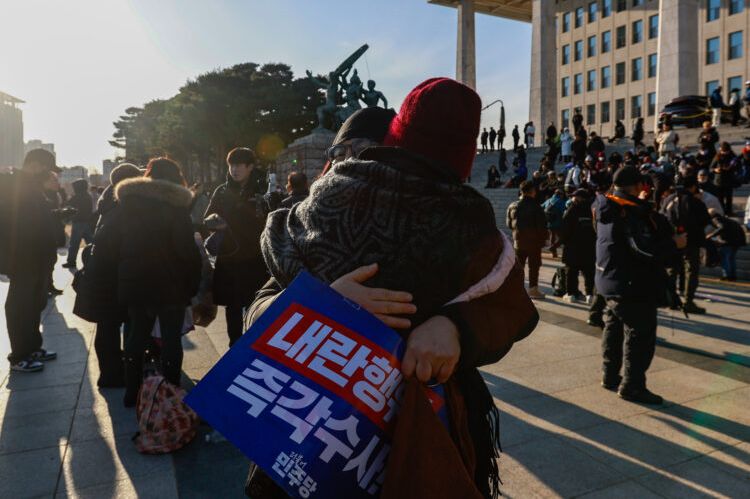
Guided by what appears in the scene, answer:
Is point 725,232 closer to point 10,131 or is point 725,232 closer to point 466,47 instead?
point 466,47

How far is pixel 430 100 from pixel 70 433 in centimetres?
379

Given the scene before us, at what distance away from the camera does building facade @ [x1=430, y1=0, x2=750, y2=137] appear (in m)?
36.6

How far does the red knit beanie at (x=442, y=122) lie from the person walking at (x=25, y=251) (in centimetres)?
500

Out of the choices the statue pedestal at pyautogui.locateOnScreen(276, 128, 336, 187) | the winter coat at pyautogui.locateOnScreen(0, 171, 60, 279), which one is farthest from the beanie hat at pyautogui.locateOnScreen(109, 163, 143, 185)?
the statue pedestal at pyautogui.locateOnScreen(276, 128, 336, 187)

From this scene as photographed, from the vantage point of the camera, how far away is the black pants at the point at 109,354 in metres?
4.83

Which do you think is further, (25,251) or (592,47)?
(592,47)

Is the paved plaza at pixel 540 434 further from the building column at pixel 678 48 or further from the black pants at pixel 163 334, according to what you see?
the building column at pixel 678 48

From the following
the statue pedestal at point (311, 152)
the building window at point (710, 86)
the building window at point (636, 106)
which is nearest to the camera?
the statue pedestal at point (311, 152)

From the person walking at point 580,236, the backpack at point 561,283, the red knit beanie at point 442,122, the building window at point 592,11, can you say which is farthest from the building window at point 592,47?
the red knit beanie at point 442,122

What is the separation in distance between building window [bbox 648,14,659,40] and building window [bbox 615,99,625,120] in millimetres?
5819

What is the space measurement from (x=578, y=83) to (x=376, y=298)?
6105 centimetres

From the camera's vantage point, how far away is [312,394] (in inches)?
46.6

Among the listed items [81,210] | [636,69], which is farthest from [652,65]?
[81,210]

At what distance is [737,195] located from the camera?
54.4ft
